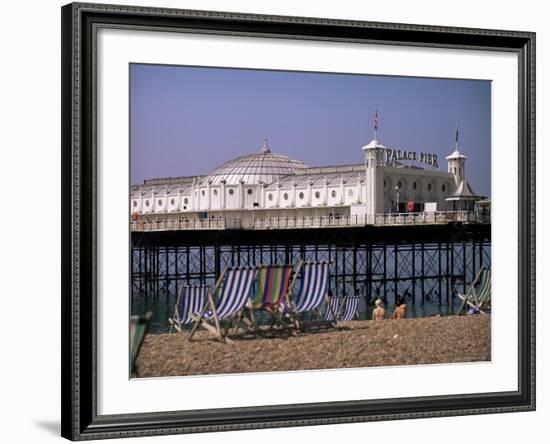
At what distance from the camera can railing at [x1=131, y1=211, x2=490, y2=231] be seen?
941 cm

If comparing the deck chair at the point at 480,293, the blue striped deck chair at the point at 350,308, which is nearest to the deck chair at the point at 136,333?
the blue striped deck chair at the point at 350,308

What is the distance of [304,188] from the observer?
9578mm

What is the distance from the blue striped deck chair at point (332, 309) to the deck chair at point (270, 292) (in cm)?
37

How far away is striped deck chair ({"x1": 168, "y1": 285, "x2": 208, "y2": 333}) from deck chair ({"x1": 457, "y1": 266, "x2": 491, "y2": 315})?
2.41m

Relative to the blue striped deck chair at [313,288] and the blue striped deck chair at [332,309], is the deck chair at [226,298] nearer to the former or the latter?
the blue striped deck chair at [313,288]

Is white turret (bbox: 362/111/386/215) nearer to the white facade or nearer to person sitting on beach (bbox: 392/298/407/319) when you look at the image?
the white facade

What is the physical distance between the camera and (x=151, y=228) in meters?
8.78

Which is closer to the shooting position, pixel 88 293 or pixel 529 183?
pixel 88 293

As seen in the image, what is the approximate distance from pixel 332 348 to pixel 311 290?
560 millimetres

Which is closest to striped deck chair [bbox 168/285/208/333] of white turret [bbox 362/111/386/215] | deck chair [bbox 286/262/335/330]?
deck chair [bbox 286/262/335/330]

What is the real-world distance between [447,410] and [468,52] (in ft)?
Result: 10.4

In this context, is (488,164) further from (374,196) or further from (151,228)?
(151,228)

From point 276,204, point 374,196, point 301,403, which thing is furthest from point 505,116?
point 301,403

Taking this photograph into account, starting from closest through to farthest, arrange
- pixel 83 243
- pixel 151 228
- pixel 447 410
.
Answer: pixel 83 243 → pixel 151 228 → pixel 447 410
